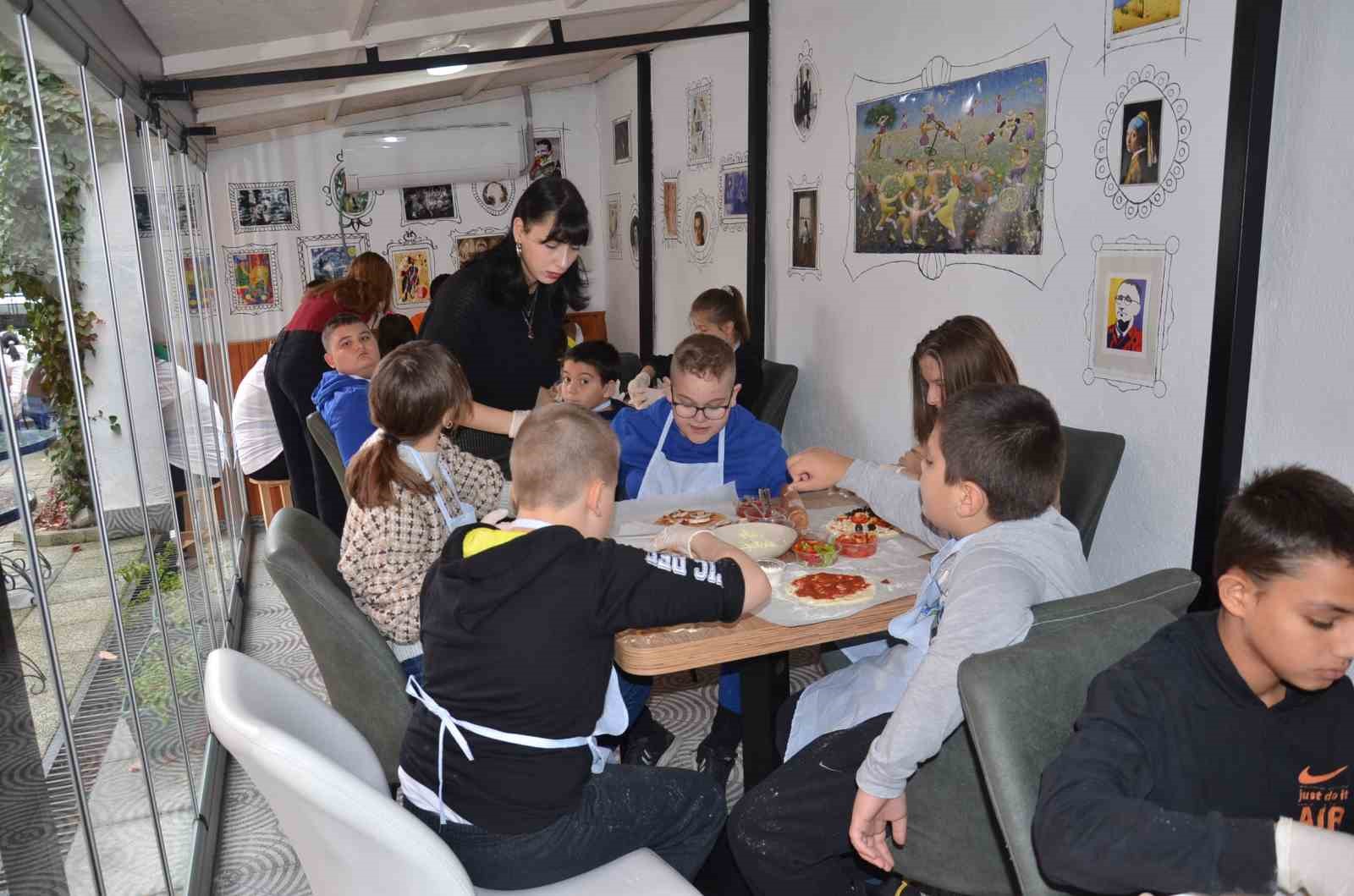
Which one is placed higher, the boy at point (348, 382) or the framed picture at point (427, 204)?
the framed picture at point (427, 204)

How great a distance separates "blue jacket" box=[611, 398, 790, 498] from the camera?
308 centimetres

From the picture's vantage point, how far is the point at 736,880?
231 centimetres

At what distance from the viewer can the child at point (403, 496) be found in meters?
2.31

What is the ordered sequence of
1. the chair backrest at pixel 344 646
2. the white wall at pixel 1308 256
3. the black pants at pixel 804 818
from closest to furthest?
the black pants at pixel 804 818, the chair backrest at pixel 344 646, the white wall at pixel 1308 256

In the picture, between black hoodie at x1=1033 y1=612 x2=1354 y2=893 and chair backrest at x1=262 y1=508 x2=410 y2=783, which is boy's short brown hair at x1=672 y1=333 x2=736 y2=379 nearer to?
chair backrest at x1=262 y1=508 x2=410 y2=783

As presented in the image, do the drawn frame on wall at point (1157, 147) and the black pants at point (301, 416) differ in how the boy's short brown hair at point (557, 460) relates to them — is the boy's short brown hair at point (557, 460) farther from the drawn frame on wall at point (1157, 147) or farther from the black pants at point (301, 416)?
the black pants at point (301, 416)

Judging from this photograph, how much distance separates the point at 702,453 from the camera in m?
3.10

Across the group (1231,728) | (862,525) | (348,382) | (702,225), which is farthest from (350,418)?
(702,225)

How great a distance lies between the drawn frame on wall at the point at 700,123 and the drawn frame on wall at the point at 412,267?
2.68 meters

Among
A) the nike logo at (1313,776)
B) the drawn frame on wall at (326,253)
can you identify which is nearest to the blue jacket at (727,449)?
the nike logo at (1313,776)

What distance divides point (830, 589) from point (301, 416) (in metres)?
3.23

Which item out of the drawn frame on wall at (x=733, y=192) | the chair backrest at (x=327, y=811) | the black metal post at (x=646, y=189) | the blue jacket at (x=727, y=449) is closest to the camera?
the chair backrest at (x=327, y=811)

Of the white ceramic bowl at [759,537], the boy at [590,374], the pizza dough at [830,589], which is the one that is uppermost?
the boy at [590,374]

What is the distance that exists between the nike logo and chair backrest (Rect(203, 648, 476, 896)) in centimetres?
110
